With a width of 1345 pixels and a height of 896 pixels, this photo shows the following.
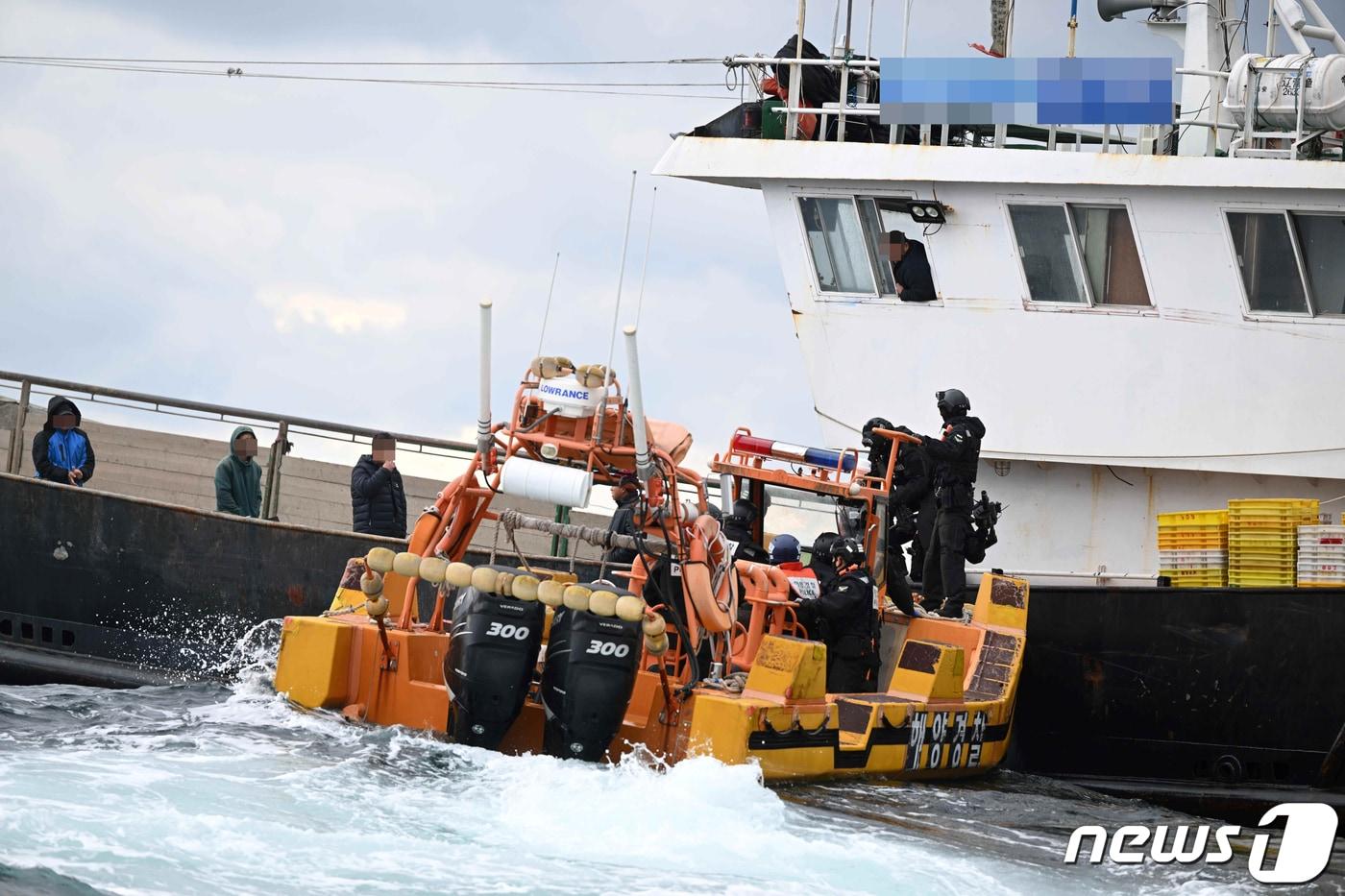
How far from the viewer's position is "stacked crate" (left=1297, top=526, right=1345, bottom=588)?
13359mm

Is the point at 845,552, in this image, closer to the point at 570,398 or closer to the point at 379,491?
the point at 570,398

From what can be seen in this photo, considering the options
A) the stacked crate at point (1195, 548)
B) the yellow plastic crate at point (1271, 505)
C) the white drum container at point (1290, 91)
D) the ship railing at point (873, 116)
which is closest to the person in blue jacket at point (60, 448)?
the ship railing at point (873, 116)

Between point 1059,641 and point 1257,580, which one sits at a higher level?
point 1257,580

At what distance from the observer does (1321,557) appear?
13.4 meters

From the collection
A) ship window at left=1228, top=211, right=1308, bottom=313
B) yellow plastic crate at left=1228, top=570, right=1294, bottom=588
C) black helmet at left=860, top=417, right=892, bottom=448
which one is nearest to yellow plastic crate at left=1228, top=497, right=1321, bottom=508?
yellow plastic crate at left=1228, top=570, right=1294, bottom=588

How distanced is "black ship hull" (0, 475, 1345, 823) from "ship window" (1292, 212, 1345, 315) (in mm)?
2699

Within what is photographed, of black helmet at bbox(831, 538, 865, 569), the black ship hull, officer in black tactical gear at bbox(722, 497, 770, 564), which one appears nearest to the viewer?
black helmet at bbox(831, 538, 865, 569)

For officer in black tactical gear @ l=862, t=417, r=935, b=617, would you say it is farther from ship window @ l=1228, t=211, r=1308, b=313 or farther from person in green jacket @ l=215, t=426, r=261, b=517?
person in green jacket @ l=215, t=426, r=261, b=517

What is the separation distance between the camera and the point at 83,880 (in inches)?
295

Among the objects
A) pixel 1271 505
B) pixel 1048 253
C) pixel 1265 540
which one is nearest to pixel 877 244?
pixel 1048 253

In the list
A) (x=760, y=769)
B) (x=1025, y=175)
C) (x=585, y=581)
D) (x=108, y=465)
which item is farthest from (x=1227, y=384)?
(x=108, y=465)

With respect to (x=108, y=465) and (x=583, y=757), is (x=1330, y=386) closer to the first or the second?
(x=583, y=757)

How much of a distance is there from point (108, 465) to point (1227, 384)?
9.33 m

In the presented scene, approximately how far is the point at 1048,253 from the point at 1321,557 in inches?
138
